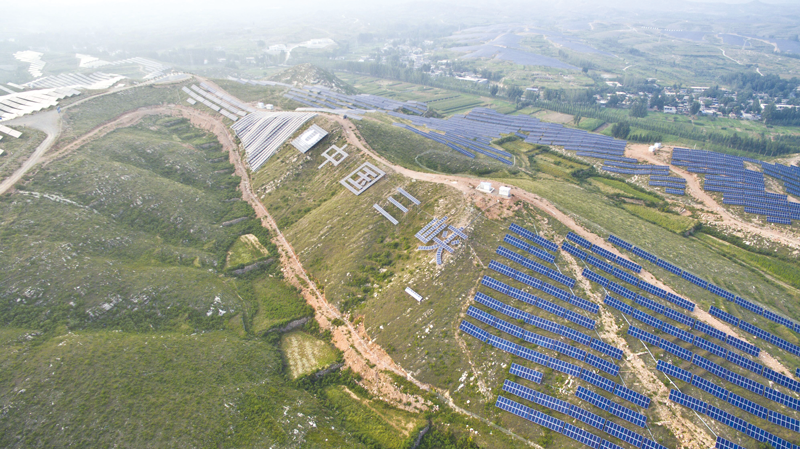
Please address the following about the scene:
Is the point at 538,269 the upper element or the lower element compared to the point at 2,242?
lower

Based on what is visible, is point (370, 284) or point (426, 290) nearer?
point (426, 290)

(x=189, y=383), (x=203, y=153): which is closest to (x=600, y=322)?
(x=189, y=383)

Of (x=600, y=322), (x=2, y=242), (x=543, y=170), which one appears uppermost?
(x=2, y=242)

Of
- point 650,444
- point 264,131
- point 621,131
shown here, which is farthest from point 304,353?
point 621,131

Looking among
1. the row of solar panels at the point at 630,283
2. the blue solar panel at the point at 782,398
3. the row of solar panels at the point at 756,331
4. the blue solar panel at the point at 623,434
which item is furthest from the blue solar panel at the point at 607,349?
the row of solar panels at the point at 756,331

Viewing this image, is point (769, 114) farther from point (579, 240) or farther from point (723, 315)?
point (579, 240)

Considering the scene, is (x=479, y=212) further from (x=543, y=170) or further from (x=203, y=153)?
(x=203, y=153)

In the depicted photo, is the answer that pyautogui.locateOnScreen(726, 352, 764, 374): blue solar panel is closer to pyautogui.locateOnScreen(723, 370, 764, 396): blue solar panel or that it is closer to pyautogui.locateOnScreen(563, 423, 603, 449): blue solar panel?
pyautogui.locateOnScreen(723, 370, 764, 396): blue solar panel
